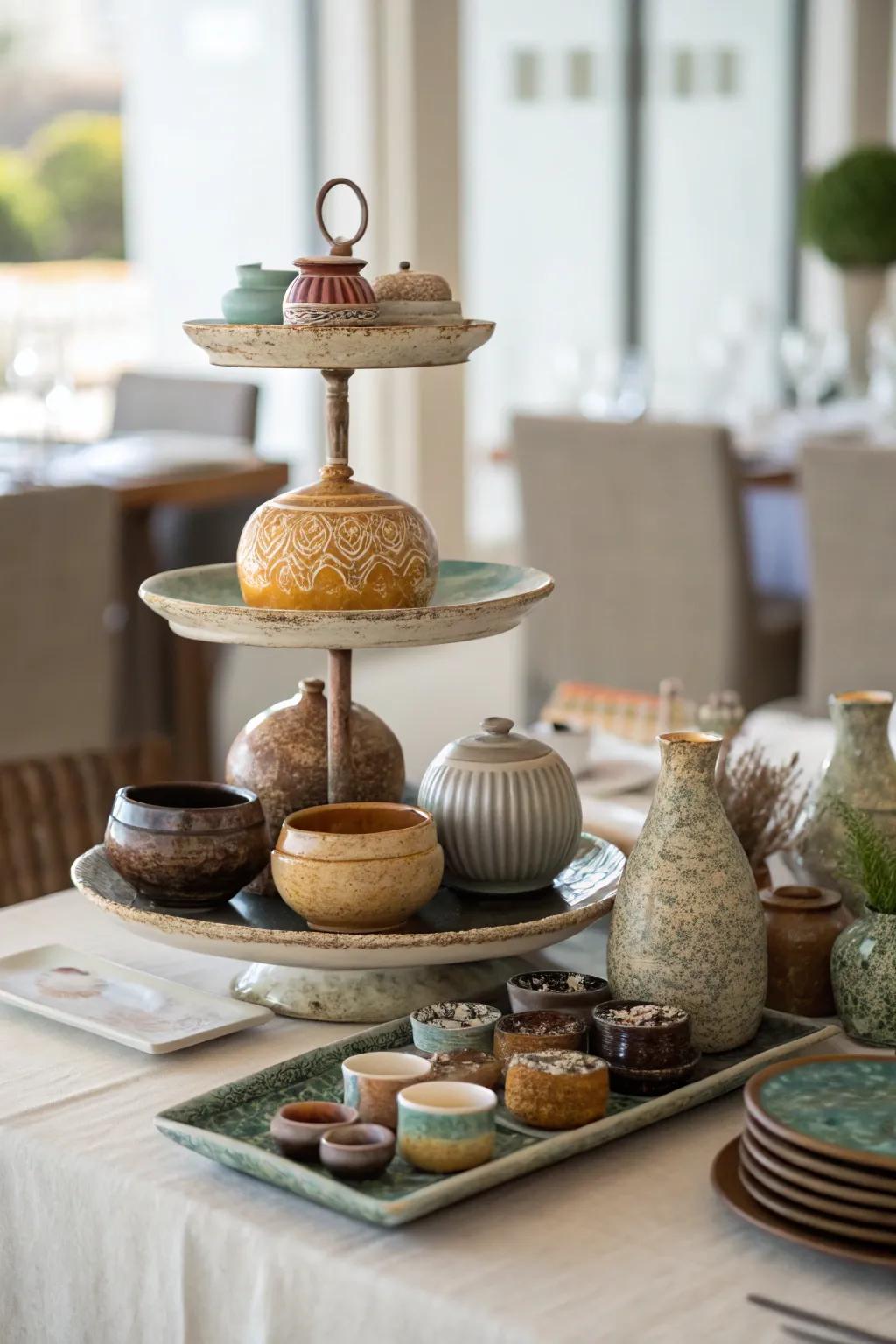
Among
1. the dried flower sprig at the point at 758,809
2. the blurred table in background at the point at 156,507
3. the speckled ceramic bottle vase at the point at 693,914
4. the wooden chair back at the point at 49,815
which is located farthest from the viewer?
the blurred table in background at the point at 156,507

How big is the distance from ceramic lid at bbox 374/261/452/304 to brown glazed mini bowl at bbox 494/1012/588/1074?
1.51 feet

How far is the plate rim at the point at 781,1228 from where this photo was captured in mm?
796

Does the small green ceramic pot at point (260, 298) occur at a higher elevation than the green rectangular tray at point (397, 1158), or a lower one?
higher

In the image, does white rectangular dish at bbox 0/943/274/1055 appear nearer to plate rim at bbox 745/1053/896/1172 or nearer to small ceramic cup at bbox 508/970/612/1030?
small ceramic cup at bbox 508/970/612/1030

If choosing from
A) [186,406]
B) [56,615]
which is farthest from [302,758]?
[186,406]

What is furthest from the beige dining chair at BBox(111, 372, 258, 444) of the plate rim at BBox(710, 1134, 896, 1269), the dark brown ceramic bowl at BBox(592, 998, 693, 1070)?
the plate rim at BBox(710, 1134, 896, 1269)

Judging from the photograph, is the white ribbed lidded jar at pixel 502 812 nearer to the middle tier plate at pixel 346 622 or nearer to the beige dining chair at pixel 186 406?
the middle tier plate at pixel 346 622

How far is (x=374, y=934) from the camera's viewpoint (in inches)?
42.9

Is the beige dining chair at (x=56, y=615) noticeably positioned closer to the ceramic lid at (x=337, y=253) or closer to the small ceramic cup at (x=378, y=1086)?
the ceramic lid at (x=337, y=253)

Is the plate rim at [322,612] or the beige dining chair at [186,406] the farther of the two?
the beige dining chair at [186,406]

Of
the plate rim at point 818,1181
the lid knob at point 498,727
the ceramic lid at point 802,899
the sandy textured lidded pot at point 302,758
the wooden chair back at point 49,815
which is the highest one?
the lid knob at point 498,727

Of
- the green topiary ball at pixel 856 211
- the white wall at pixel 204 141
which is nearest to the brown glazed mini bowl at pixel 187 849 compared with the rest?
the white wall at pixel 204 141

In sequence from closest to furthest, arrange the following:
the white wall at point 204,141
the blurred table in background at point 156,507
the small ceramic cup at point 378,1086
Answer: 1. the small ceramic cup at point 378,1086
2. the blurred table in background at point 156,507
3. the white wall at point 204,141

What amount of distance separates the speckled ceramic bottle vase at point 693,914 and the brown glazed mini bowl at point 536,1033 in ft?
0.18
